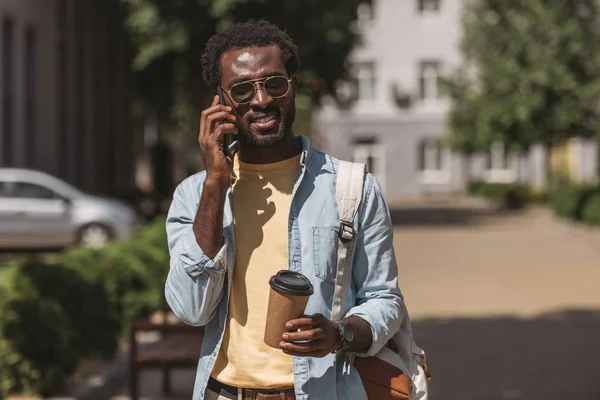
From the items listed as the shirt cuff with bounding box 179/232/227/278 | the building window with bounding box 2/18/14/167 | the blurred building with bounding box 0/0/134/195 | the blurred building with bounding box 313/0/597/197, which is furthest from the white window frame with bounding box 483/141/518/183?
the shirt cuff with bounding box 179/232/227/278

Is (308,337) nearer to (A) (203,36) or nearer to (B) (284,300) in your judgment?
(B) (284,300)

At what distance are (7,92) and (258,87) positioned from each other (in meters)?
22.4

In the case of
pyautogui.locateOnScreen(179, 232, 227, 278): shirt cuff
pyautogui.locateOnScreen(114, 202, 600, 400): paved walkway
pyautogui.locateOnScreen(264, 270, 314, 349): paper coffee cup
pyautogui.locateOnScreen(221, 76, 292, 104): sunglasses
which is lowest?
pyautogui.locateOnScreen(114, 202, 600, 400): paved walkway

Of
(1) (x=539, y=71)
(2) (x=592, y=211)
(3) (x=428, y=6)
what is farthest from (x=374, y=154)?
(2) (x=592, y=211)

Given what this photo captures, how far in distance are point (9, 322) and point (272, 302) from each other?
543 centimetres

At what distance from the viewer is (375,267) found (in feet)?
9.87

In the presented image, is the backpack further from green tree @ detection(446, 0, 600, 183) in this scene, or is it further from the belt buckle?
green tree @ detection(446, 0, 600, 183)

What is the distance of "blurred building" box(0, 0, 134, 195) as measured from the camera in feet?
81.6

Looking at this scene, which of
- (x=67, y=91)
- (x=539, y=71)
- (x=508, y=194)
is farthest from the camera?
(x=508, y=194)

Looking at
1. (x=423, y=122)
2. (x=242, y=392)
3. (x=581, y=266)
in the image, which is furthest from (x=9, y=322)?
(x=423, y=122)

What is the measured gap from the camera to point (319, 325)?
108 inches

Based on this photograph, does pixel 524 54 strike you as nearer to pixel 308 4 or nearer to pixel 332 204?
pixel 308 4

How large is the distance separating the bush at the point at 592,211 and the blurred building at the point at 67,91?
12.7 meters

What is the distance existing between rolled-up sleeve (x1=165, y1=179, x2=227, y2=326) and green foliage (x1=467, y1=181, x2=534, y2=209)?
4008 cm
